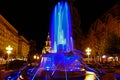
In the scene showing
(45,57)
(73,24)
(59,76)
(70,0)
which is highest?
(70,0)

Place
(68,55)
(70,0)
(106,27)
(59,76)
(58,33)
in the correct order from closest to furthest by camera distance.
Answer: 1. (59,76)
2. (68,55)
3. (58,33)
4. (70,0)
5. (106,27)

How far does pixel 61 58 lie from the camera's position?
92.5ft

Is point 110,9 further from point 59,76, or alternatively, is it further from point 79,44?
point 59,76

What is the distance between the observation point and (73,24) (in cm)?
8888

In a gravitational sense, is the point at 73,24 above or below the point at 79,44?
above

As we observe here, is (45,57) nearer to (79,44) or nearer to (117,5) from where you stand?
(79,44)

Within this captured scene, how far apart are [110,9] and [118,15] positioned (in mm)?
13339

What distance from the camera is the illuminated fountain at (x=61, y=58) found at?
Result: 24.3 meters

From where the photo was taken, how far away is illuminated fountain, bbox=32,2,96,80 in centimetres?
2428

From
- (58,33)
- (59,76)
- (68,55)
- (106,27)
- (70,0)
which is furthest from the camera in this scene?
(106,27)

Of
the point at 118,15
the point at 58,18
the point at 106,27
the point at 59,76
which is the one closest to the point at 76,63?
the point at 59,76

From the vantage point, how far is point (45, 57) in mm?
29875

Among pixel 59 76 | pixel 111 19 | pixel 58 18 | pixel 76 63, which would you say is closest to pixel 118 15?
pixel 111 19

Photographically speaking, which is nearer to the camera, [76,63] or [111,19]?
[76,63]
